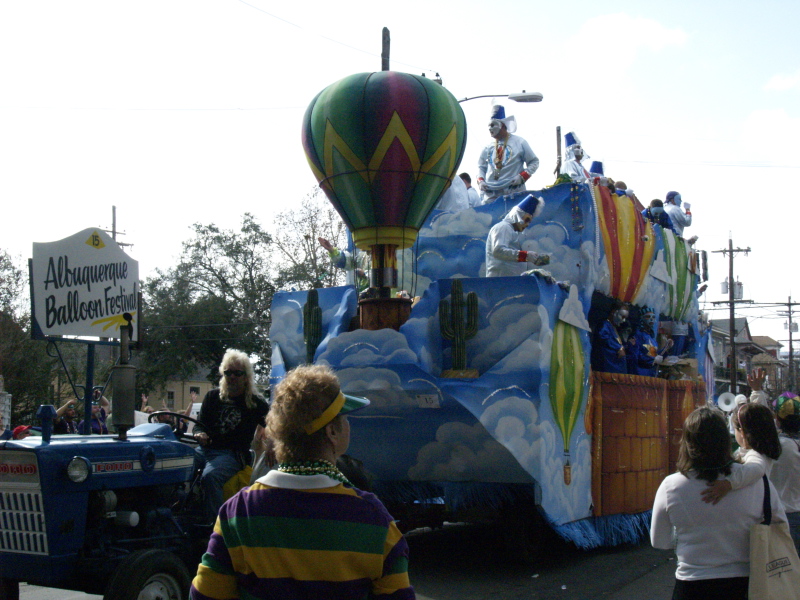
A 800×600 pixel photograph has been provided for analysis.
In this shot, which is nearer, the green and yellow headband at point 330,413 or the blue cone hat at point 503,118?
the green and yellow headband at point 330,413

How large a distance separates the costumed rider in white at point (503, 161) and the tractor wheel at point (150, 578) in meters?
6.71

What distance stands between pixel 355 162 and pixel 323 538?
6.54 metres

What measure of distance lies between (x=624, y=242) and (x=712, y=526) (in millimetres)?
7350

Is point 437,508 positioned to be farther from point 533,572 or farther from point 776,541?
point 776,541

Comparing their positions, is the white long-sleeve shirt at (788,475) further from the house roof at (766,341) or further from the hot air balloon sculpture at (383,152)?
the house roof at (766,341)

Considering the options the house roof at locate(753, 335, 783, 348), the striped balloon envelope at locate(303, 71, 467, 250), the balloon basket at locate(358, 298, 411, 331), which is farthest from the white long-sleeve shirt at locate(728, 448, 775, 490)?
the house roof at locate(753, 335, 783, 348)

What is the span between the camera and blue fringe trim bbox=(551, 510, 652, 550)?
8234mm

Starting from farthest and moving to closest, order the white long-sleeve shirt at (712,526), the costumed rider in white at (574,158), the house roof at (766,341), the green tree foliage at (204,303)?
the house roof at (766,341) < the green tree foliage at (204,303) < the costumed rider in white at (574,158) < the white long-sleeve shirt at (712,526)

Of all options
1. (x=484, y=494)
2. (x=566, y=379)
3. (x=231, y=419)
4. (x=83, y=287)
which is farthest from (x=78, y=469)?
(x=566, y=379)

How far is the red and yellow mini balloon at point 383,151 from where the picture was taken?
27.3 feet

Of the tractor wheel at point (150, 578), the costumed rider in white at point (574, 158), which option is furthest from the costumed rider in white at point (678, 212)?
the tractor wheel at point (150, 578)

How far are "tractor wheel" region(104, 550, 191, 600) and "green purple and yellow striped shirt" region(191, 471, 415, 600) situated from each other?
2780 mm

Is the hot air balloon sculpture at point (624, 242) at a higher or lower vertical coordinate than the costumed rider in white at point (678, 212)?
lower

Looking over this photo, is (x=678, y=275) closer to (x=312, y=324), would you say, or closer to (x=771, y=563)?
(x=312, y=324)
